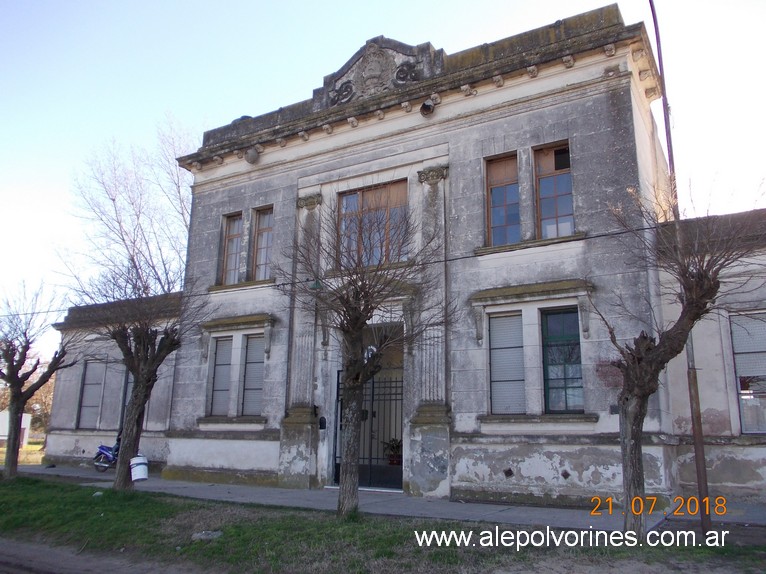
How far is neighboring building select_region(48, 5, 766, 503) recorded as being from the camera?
12.4 m

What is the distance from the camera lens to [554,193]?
14.1 meters

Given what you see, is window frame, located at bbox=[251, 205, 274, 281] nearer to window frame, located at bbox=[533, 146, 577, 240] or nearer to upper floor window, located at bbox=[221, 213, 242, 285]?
upper floor window, located at bbox=[221, 213, 242, 285]

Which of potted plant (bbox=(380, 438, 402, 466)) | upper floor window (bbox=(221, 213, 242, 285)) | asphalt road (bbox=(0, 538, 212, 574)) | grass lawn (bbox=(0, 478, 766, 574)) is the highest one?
upper floor window (bbox=(221, 213, 242, 285))

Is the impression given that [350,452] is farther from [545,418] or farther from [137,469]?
[137,469]

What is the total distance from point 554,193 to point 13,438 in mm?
14647

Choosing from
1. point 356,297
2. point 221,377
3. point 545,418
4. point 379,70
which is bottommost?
point 545,418

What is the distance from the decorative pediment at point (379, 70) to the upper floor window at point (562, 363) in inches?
275

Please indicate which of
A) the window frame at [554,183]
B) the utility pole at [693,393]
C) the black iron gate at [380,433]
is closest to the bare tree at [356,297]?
the window frame at [554,183]

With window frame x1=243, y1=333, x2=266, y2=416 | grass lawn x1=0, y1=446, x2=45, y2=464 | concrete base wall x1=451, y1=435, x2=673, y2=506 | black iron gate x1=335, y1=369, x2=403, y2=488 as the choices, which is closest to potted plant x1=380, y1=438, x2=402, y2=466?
black iron gate x1=335, y1=369, x2=403, y2=488

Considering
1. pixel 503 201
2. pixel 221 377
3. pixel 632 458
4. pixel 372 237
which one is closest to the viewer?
pixel 632 458

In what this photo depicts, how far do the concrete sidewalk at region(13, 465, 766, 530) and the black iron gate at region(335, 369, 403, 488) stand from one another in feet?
2.17

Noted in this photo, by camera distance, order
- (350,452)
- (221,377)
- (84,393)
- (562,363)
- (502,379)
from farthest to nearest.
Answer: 1. (84,393)
2. (221,377)
3. (502,379)
4. (562,363)
5. (350,452)

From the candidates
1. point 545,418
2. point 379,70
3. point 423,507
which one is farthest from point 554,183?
point 423,507

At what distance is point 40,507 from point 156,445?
7440mm
